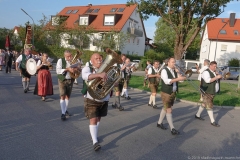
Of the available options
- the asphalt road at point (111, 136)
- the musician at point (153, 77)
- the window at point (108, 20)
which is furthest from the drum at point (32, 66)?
the window at point (108, 20)

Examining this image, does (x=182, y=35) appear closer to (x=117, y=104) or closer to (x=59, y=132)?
(x=117, y=104)

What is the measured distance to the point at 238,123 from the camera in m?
7.74

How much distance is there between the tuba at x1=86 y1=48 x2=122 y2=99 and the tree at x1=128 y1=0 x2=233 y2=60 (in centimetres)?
1267

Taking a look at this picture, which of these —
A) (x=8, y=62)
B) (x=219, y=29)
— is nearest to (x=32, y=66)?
(x=8, y=62)

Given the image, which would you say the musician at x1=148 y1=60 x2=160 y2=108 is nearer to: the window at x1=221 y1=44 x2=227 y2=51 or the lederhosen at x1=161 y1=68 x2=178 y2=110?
the lederhosen at x1=161 y1=68 x2=178 y2=110

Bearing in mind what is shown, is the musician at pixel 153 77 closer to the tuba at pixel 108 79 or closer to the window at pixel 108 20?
the tuba at pixel 108 79

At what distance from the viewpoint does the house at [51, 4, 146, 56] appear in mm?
38750

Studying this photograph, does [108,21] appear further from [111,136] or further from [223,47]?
[111,136]

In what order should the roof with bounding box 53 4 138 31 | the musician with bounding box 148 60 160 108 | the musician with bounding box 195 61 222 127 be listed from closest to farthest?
the musician with bounding box 195 61 222 127 → the musician with bounding box 148 60 160 108 → the roof with bounding box 53 4 138 31

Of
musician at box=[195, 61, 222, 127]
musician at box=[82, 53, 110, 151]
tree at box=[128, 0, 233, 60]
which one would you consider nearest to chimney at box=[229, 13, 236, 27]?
tree at box=[128, 0, 233, 60]

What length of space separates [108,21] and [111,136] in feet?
119

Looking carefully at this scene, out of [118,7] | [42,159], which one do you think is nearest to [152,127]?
[42,159]

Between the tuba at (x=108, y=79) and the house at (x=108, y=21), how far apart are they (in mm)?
31762

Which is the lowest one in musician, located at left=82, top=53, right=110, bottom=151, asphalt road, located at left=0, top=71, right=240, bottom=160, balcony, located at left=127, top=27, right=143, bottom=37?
asphalt road, located at left=0, top=71, right=240, bottom=160
